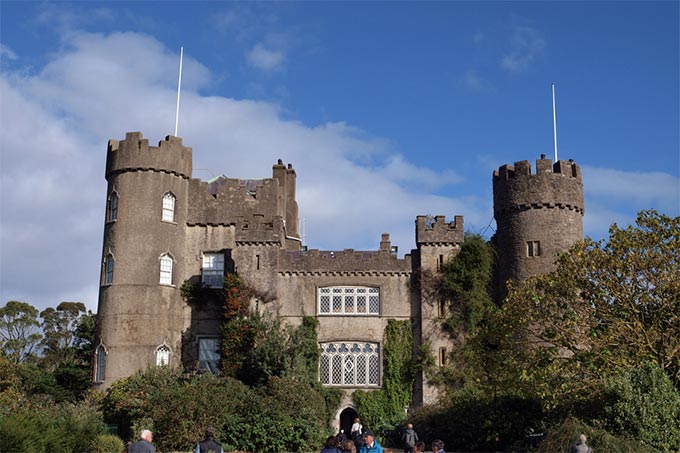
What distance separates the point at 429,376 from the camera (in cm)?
3434

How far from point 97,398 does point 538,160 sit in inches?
902

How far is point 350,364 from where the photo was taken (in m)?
35.6

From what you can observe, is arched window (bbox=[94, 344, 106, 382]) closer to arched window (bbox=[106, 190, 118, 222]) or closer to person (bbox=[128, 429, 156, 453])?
arched window (bbox=[106, 190, 118, 222])

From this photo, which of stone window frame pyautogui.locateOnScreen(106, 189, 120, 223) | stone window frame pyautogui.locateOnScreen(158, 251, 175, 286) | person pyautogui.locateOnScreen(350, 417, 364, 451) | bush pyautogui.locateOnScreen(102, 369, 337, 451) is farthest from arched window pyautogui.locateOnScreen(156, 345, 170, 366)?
person pyautogui.locateOnScreen(350, 417, 364, 451)

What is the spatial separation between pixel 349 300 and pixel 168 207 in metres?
9.92

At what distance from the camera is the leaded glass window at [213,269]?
36656 mm

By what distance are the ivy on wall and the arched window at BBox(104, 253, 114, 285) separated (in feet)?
41.6

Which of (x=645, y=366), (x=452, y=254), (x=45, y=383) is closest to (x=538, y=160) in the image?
(x=452, y=254)

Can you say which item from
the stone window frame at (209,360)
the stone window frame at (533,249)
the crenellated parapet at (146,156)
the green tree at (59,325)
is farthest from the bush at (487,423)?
the green tree at (59,325)

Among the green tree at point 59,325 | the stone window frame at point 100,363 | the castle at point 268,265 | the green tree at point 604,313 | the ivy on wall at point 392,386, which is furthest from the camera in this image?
the green tree at point 59,325

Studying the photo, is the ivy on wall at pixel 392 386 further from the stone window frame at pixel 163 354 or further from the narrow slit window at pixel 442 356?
the stone window frame at pixel 163 354

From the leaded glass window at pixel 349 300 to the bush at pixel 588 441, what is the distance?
16.2 m

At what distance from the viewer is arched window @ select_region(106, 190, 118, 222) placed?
119 feet

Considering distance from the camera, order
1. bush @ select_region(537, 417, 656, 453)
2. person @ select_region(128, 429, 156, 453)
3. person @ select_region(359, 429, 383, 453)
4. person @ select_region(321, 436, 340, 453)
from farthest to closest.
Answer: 1. bush @ select_region(537, 417, 656, 453)
2. person @ select_region(359, 429, 383, 453)
3. person @ select_region(128, 429, 156, 453)
4. person @ select_region(321, 436, 340, 453)
